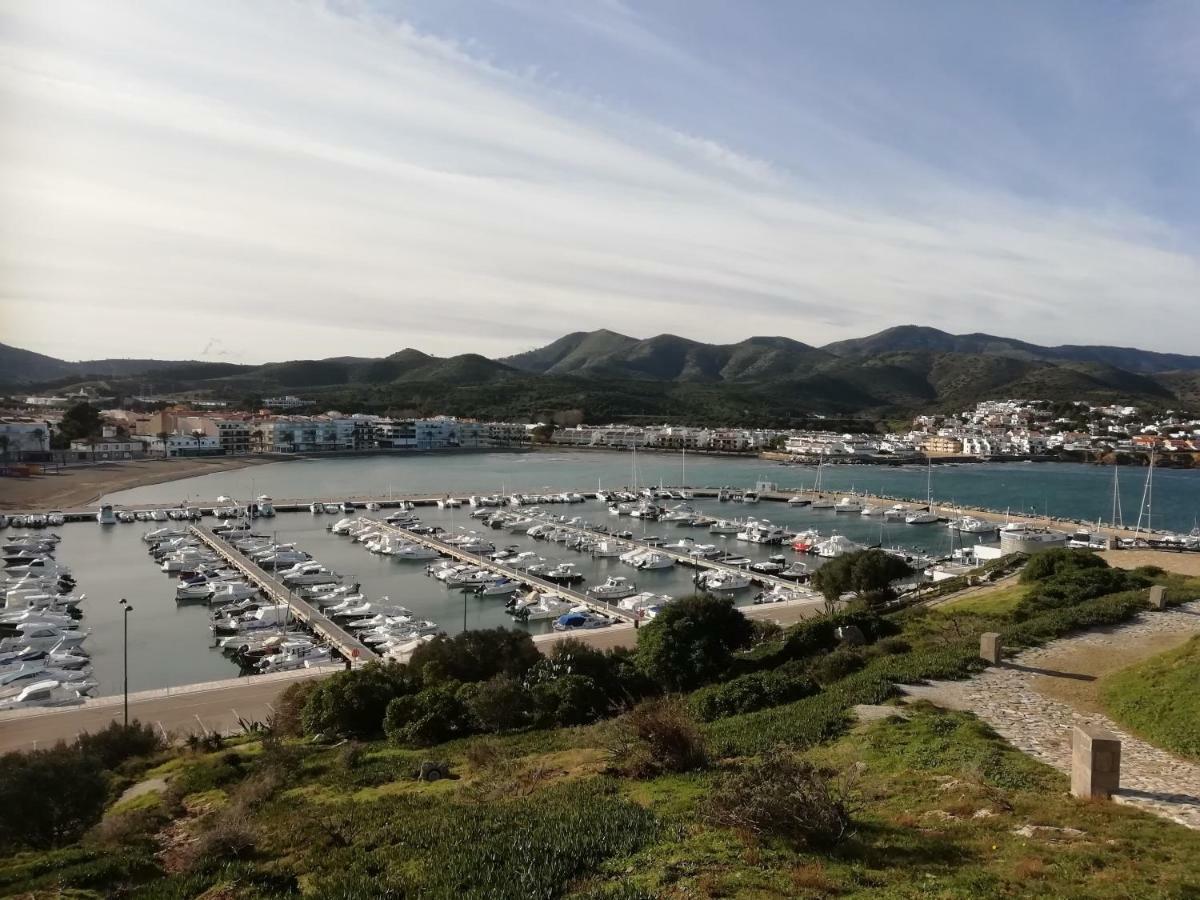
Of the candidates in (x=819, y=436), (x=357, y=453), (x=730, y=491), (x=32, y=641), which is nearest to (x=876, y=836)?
(x=32, y=641)

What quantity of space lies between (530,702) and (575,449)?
72.4m

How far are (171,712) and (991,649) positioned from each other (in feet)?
42.9

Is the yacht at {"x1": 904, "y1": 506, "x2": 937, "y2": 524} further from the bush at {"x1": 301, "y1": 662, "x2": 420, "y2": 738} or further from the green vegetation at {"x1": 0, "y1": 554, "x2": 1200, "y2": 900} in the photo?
the bush at {"x1": 301, "y1": 662, "x2": 420, "y2": 738}

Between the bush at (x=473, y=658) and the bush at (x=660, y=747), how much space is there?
509cm

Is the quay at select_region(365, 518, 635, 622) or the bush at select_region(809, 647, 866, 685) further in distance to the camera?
the quay at select_region(365, 518, 635, 622)

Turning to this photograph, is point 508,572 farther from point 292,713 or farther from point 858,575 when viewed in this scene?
point 292,713

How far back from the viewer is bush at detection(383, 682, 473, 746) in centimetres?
985

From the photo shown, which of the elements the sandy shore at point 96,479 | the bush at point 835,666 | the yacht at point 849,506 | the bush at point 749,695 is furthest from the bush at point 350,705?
the yacht at point 849,506

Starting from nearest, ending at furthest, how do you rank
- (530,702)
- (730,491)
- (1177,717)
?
(1177,717) < (530,702) < (730,491)

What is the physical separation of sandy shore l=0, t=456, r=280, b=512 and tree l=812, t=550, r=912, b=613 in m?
24.2

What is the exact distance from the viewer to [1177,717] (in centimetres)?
709

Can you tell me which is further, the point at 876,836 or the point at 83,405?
the point at 83,405

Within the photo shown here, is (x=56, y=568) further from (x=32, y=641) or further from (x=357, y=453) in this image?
(x=357, y=453)

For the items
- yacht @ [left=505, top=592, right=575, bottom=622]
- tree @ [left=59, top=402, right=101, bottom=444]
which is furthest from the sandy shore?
yacht @ [left=505, top=592, right=575, bottom=622]
